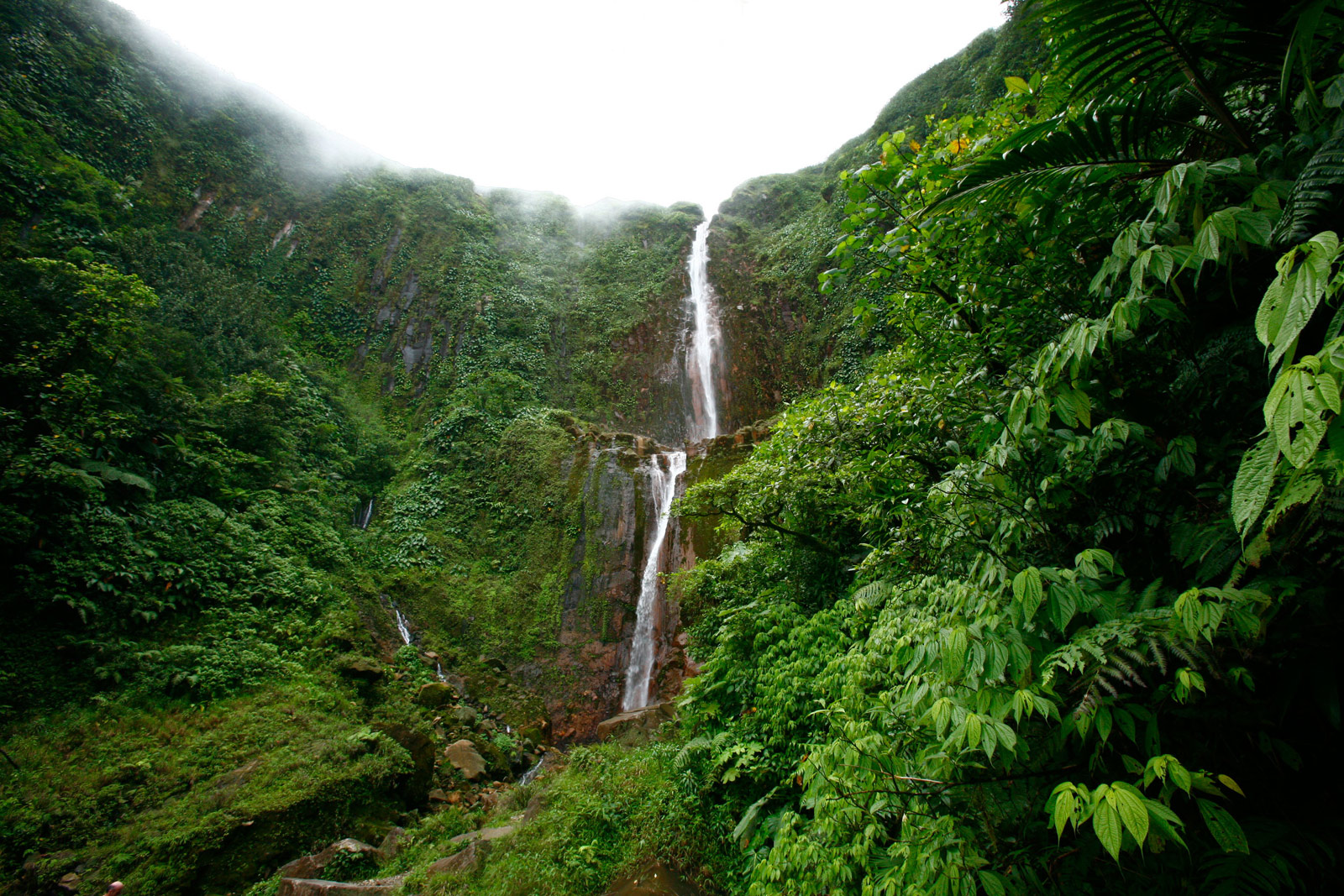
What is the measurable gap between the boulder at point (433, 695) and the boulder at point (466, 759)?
1.03 m

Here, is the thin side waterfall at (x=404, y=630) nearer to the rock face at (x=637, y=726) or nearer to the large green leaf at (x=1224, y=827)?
the rock face at (x=637, y=726)

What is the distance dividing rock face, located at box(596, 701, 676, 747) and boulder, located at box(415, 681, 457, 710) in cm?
281

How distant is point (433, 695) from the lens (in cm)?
811

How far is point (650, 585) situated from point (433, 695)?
4.60m

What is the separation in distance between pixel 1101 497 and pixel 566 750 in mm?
9327

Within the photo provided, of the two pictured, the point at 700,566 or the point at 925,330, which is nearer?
the point at 925,330

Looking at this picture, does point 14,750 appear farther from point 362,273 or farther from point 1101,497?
point 362,273

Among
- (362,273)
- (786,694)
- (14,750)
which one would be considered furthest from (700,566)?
(362,273)

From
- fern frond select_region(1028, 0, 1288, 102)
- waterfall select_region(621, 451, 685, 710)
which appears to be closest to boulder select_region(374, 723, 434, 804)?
waterfall select_region(621, 451, 685, 710)

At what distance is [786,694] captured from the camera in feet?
12.1

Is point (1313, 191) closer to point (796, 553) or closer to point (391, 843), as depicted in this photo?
point (796, 553)

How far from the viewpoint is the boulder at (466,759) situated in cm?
673

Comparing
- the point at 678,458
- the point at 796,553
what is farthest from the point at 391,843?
the point at 678,458

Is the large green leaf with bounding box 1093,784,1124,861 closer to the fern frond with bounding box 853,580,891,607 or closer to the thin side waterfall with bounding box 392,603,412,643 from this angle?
the fern frond with bounding box 853,580,891,607
